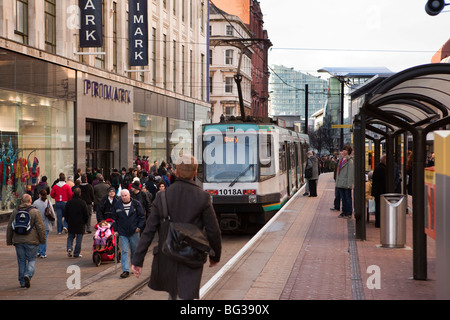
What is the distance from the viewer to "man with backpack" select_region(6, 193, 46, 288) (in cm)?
1183

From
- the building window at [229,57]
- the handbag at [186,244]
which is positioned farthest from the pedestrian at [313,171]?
the building window at [229,57]

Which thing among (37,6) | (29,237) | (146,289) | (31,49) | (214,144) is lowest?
(146,289)

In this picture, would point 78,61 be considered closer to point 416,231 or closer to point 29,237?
point 29,237

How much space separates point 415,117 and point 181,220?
448 inches

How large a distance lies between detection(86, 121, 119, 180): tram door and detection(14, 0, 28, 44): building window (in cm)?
726

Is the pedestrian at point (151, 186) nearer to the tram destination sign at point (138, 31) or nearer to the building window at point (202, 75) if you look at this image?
the tram destination sign at point (138, 31)

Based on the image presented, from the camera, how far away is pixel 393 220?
12.4 m

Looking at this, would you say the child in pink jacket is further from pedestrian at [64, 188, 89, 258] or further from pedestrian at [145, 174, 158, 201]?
pedestrian at [145, 174, 158, 201]

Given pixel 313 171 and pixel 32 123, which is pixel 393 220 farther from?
pixel 32 123

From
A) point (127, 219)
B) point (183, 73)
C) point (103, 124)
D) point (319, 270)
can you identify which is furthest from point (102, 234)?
point (183, 73)

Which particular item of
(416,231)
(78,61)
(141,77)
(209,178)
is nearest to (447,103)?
(416,231)

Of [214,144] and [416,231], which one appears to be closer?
[416,231]
